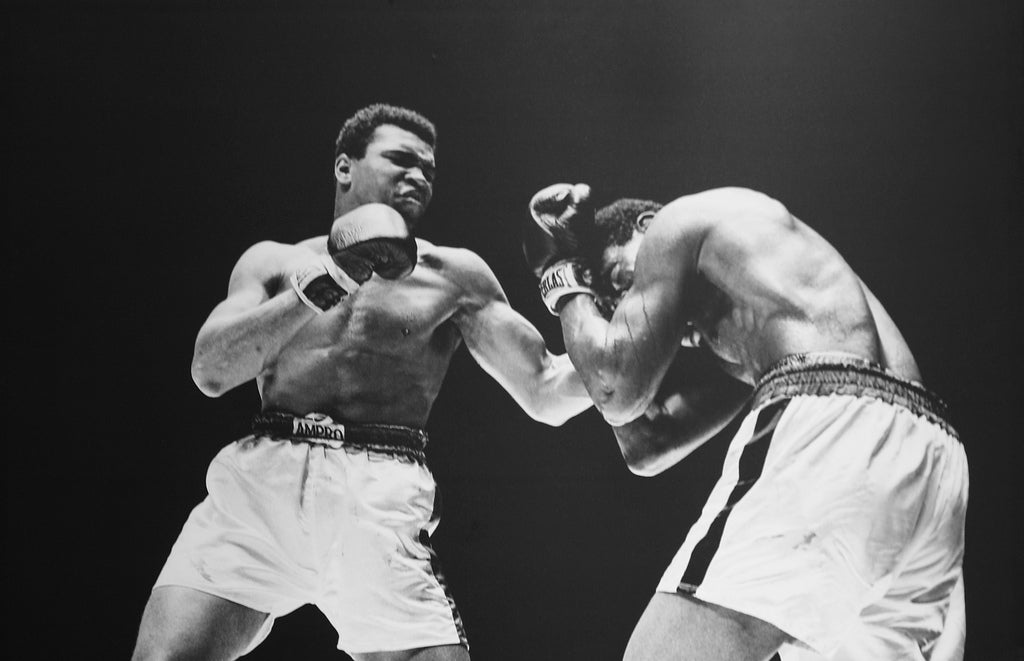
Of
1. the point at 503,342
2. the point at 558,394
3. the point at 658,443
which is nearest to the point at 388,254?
the point at 503,342

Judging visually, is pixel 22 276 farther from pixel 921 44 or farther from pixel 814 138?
pixel 921 44

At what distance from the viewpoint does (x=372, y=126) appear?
267 centimetres

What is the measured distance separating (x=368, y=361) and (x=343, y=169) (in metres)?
0.56

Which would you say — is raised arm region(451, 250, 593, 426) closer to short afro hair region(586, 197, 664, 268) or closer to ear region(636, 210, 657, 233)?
short afro hair region(586, 197, 664, 268)

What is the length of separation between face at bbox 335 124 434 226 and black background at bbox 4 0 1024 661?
A: 48mm

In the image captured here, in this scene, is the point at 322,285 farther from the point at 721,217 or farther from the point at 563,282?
the point at 721,217

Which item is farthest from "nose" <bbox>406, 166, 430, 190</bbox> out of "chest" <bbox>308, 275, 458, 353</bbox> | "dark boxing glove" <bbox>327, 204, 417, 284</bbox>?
"chest" <bbox>308, 275, 458, 353</bbox>

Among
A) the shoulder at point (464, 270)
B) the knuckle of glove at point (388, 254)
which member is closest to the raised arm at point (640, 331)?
the shoulder at point (464, 270)

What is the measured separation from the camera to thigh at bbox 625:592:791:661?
215 cm

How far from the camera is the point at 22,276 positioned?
266 cm

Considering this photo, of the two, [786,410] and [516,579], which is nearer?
[786,410]

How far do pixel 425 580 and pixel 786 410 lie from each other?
1.01 meters

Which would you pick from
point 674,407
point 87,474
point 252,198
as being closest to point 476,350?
point 674,407

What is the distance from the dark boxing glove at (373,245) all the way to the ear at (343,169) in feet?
0.52
